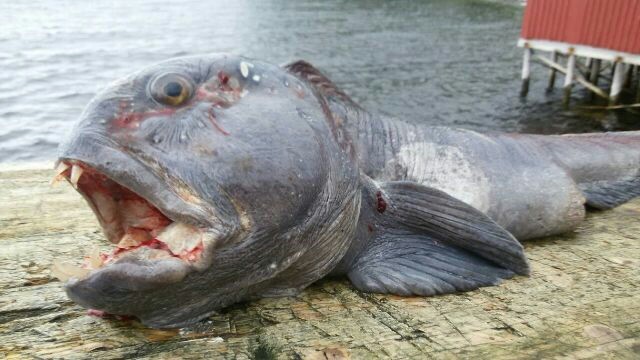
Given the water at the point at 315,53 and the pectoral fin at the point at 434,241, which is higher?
the pectoral fin at the point at 434,241

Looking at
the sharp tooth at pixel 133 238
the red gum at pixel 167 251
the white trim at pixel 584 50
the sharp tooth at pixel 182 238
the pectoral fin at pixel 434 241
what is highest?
the white trim at pixel 584 50

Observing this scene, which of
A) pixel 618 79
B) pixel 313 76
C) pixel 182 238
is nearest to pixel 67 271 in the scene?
pixel 182 238

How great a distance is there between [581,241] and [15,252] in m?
3.90

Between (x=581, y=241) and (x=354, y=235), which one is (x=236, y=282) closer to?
(x=354, y=235)

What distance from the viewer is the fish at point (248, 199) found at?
2.67 m

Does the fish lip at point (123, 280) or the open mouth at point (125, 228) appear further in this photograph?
the open mouth at point (125, 228)

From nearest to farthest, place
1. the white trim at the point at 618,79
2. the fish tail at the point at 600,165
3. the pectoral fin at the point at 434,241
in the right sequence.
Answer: the pectoral fin at the point at 434,241
the fish tail at the point at 600,165
the white trim at the point at 618,79

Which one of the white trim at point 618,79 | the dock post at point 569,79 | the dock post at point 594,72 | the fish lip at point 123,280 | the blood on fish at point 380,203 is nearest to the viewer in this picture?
the fish lip at point 123,280

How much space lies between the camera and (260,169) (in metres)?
2.84

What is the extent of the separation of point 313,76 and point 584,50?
14.9 metres

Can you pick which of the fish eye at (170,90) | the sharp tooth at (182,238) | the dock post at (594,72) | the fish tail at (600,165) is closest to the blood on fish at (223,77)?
the fish eye at (170,90)

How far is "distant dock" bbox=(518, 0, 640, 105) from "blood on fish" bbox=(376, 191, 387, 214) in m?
13.8

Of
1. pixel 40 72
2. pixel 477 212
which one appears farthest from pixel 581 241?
pixel 40 72

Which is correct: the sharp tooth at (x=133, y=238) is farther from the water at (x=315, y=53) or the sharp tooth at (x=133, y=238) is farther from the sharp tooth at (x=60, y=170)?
the water at (x=315, y=53)
